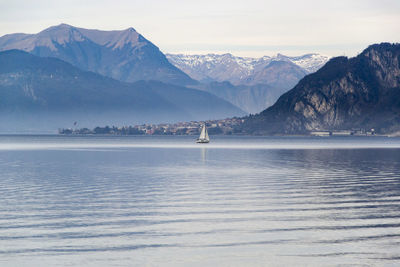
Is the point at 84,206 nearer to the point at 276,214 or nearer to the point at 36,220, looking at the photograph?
→ the point at 36,220

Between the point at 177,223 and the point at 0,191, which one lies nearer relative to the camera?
the point at 177,223

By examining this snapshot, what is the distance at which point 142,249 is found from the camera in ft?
108

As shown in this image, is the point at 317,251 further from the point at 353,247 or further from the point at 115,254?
the point at 115,254

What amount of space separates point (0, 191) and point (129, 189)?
12197 millimetres

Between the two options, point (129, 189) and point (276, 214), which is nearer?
point (276, 214)

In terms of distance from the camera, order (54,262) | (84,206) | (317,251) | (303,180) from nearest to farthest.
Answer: (54,262), (317,251), (84,206), (303,180)

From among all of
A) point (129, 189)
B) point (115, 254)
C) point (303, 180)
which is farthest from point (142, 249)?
point (303, 180)

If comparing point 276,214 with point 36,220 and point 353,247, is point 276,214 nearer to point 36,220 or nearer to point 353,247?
point 353,247

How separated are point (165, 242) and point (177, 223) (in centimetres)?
623

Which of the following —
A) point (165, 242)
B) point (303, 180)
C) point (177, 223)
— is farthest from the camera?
point (303, 180)

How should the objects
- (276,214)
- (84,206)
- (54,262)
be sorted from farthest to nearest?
(84,206), (276,214), (54,262)

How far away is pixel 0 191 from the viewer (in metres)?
61.5

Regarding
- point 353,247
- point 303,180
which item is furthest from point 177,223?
point 303,180

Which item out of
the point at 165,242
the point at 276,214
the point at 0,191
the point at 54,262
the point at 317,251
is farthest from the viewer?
the point at 0,191
